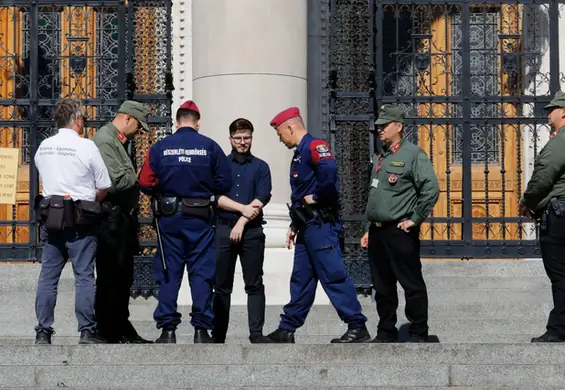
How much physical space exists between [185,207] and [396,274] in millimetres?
1616

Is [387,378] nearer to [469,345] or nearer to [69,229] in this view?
[469,345]

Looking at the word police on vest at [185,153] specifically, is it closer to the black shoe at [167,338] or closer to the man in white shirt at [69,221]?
the man in white shirt at [69,221]

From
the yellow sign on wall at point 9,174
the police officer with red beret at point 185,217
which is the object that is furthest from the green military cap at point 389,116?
the yellow sign on wall at point 9,174

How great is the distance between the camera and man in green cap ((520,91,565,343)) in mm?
9828

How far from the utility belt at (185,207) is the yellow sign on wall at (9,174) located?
432 cm

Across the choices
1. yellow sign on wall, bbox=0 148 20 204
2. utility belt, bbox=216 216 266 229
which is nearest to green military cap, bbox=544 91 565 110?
utility belt, bbox=216 216 266 229

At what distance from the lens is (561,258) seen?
32.4ft

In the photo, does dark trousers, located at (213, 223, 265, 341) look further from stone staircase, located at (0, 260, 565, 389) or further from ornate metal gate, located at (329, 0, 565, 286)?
ornate metal gate, located at (329, 0, 565, 286)

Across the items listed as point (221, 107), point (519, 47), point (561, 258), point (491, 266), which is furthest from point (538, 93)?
point (561, 258)

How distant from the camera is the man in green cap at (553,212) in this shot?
9828 millimetres

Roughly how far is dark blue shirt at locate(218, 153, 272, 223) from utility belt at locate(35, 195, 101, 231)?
116 cm

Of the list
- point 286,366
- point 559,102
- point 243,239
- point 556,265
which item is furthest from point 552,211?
point 286,366

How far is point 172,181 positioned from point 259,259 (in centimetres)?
93

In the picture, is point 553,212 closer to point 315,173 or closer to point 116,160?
point 315,173
